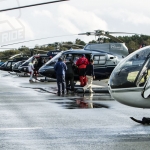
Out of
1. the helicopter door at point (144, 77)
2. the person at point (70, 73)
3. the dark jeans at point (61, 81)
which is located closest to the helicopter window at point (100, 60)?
the person at point (70, 73)

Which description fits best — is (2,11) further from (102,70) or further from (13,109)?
(102,70)

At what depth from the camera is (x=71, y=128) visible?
11.9 metres

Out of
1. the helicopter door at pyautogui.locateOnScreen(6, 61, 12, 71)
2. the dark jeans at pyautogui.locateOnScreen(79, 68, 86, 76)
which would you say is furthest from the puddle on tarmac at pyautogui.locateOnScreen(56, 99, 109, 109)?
the helicopter door at pyautogui.locateOnScreen(6, 61, 12, 71)

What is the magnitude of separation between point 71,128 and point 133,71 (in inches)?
73.8

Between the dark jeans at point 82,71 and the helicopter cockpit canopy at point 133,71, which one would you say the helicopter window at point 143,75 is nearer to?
the helicopter cockpit canopy at point 133,71

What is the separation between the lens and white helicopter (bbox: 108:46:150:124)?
11.5 m

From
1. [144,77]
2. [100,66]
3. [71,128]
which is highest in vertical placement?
[100,66]

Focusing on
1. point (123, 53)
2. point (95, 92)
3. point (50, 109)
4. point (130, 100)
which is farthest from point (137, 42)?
point (130, 100)

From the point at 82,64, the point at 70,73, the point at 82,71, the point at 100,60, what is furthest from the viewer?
the point at 100,60

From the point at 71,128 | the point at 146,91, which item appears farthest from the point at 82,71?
the point at 146,91

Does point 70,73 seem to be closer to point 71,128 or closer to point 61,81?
point 61,81

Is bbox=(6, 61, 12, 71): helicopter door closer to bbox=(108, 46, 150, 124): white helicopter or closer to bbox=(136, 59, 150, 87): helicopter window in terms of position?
bbox=(108, 46, 150, 124): white helicopter

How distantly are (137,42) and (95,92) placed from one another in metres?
48.6

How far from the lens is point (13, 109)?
16.6 metres
